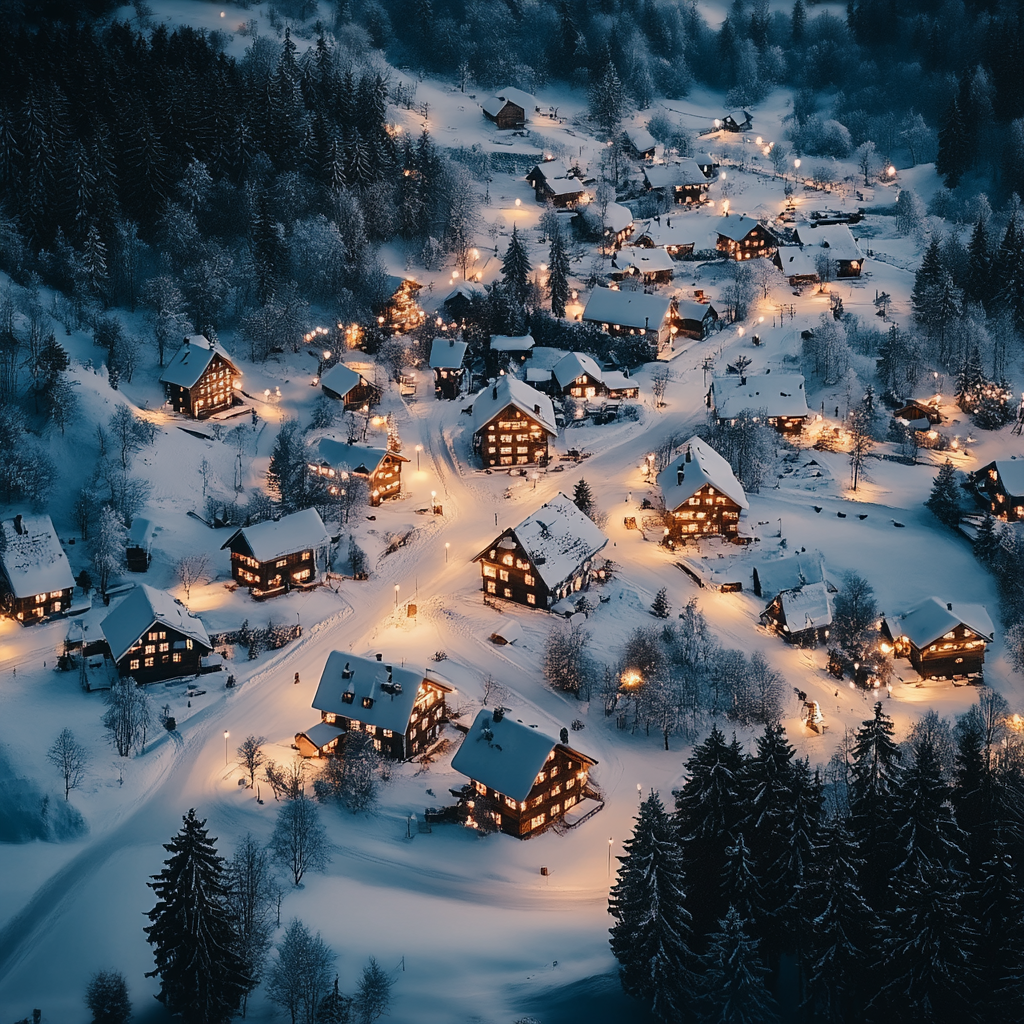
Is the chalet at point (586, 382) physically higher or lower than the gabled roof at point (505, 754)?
lower

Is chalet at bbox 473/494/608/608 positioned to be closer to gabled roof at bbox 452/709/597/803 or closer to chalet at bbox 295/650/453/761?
chalet at bbox 295/650/453/761

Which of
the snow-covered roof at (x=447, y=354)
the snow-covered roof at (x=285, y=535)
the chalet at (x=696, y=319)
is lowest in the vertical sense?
the chalet at (x=696, y=319)

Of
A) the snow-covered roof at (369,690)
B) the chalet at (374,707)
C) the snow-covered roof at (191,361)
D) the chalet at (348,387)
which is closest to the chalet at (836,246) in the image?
the chalet at (348,387)

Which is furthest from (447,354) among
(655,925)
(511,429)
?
(655,925)

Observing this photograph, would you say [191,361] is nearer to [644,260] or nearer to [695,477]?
[695,477]

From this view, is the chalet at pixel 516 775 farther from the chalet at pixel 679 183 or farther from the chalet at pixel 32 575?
the chalet at pixel 679 183

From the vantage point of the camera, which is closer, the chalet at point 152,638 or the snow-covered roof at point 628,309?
the chalet at point 152,638

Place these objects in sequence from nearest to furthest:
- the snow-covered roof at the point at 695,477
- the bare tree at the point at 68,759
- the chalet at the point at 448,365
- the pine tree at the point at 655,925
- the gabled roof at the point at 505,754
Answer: the pine tree at the point at 655,925 → the gabled roof at the point at 505,754 → the bare tree at the point at 68,759 → the snow-covered roof at the point at 695,477 → the chalet at the point at 448,365
